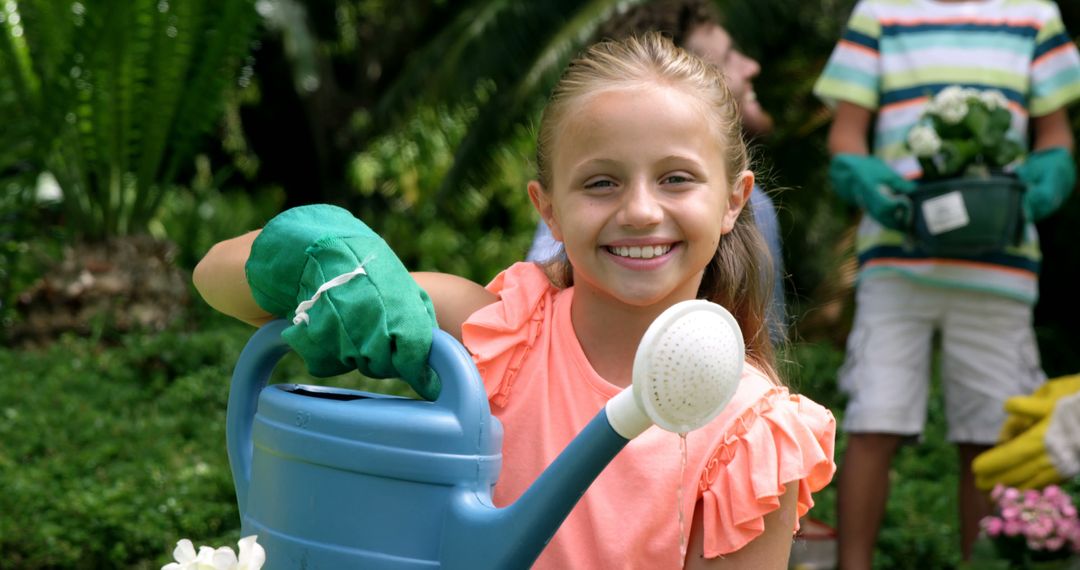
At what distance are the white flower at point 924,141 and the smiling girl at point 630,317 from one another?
1.78 metres

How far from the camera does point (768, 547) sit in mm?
1568

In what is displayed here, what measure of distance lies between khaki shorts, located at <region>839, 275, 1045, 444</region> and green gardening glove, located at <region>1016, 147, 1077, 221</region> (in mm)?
253

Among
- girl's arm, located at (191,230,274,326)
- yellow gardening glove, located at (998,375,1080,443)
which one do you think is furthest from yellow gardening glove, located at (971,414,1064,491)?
girl's arm, located at (191,230,274,326)

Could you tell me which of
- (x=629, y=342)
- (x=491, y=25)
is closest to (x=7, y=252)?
(x=491, y=25)

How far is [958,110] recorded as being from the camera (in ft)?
11.4

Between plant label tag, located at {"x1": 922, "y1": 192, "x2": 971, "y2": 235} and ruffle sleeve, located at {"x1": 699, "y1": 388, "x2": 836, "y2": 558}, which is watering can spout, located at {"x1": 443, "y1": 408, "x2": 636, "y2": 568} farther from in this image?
plant label tag, located at {"x1": 922, "y1": 192, "x2": 971, "y2": 235}

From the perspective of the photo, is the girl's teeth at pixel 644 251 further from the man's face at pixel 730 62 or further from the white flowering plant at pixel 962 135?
the white flowering plant at pixel 962 135

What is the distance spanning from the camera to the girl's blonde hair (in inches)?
67.9

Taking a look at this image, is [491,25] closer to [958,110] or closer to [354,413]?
[958,110]

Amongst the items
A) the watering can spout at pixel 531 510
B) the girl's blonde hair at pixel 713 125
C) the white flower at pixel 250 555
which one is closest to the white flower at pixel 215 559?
the white flower at pixel 250 555

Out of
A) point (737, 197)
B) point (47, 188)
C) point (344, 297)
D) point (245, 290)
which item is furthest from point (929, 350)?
point (47, 188)

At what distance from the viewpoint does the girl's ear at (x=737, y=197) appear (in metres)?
1.82

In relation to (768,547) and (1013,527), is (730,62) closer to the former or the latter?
(1013,527)

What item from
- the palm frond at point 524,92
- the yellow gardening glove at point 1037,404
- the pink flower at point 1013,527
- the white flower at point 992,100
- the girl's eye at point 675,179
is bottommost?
the palm frond at point 524,92
